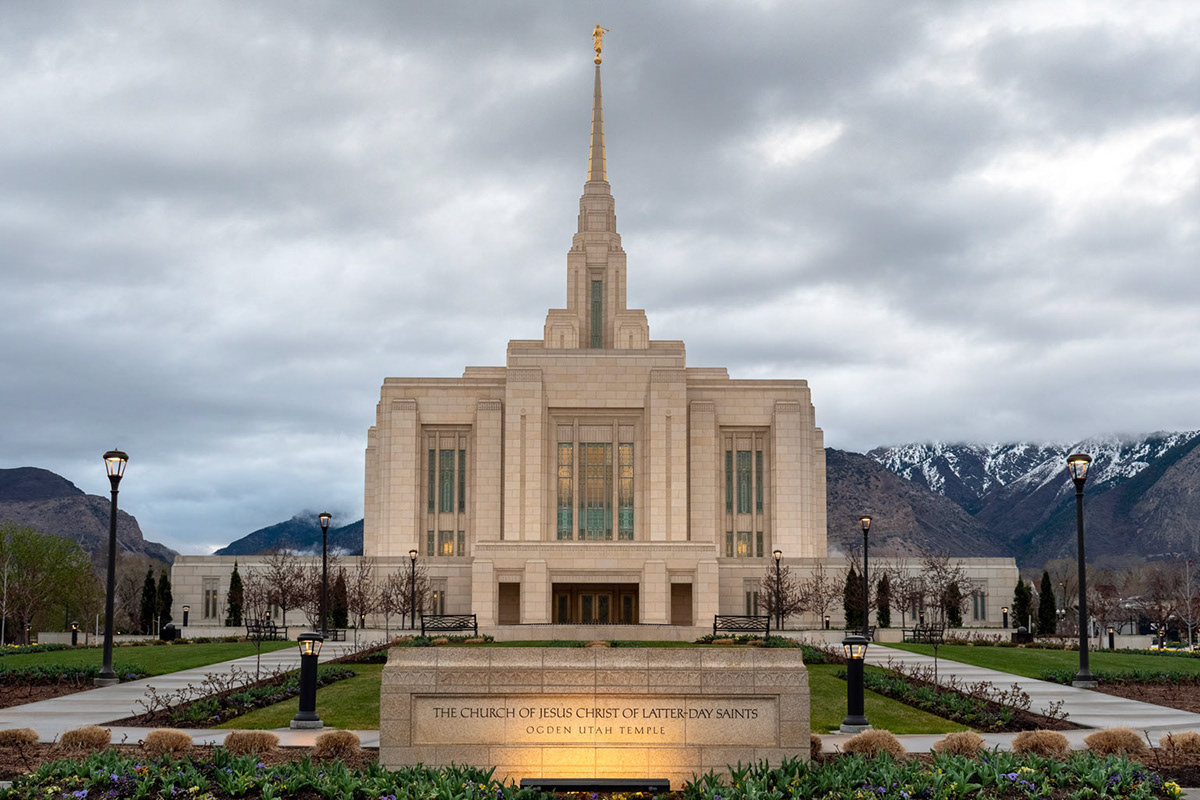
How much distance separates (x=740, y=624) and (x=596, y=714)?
4526 centimetres

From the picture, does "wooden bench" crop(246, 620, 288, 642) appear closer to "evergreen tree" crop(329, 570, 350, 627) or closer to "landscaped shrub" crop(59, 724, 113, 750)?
"evergreen tree" crop(329, 570, 350, 627)

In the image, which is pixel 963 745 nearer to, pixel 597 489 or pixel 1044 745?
pixel 1044 745

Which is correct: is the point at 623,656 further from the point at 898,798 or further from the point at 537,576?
the point at 537,576

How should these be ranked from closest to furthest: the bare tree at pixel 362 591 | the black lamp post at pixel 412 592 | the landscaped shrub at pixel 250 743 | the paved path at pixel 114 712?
1. the landscaped shrub at pixel 250 743
2. the paved path at pixel 114 712
3. the black lamp post at pixel 412 592
4. the bare tree at pixel 362 591

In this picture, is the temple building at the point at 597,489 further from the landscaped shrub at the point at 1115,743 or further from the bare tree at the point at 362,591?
the landscaped shrub at the point at 1115,743

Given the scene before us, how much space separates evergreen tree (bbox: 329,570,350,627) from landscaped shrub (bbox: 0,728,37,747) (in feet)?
142

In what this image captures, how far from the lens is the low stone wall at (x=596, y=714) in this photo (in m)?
13.5

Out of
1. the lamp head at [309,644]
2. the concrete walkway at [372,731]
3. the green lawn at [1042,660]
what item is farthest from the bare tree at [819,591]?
the lamp head at [309,644]

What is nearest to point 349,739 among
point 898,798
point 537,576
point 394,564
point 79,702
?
point 898,798

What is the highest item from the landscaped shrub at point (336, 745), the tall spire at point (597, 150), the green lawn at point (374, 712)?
the tall spire at point (597, 150)

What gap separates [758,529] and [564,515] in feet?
43.8

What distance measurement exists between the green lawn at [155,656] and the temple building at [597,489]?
2145 cm

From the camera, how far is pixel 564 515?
7356 cm

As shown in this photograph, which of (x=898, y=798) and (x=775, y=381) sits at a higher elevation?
(x=775, y=381)
